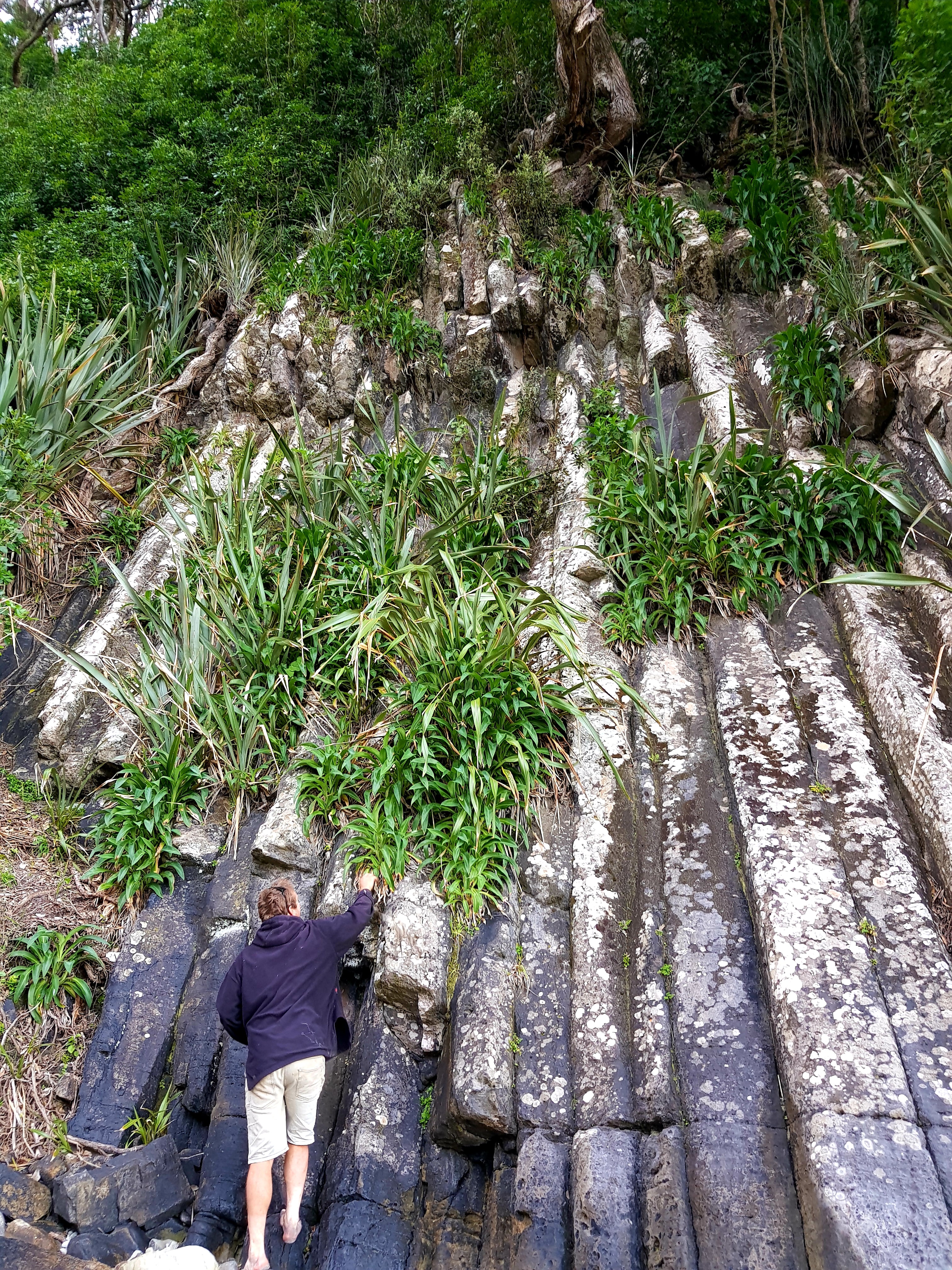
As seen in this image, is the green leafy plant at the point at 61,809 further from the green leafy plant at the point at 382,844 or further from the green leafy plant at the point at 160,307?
the green leafy plant at the point at 160,307

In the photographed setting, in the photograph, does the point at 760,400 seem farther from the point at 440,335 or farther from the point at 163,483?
the point at 163,483

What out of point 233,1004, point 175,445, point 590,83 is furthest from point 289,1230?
point 590,83

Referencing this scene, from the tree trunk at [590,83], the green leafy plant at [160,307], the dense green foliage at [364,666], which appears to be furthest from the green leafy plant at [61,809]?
the tree trunk at [590,83]

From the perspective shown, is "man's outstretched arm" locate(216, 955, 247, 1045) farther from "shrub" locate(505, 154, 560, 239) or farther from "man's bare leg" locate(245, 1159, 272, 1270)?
"shrub" locate(505, 154, 560, 239)

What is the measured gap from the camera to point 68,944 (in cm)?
448

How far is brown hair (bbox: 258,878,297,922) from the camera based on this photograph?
11.8 ft

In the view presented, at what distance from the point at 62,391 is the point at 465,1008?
19.6ft

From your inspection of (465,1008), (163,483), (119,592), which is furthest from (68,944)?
(163,483)

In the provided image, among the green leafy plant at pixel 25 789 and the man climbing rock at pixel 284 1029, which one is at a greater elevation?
the green leafy plant at pixel 25 789

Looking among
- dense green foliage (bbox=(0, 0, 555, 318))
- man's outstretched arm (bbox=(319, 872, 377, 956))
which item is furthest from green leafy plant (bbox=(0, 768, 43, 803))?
dense green foliage (bbox=(0, 0, 555, 318))

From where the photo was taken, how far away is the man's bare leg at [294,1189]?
131 inches

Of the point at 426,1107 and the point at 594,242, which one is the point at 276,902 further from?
the point at 594,242

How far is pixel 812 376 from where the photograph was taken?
18.0ft

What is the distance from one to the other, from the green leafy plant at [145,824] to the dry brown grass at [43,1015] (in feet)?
0.50
